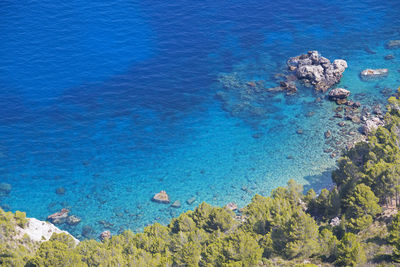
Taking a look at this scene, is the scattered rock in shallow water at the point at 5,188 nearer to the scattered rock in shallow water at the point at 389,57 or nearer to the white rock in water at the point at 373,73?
the white rock in water at the point at 373,73

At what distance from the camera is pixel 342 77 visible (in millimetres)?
75500

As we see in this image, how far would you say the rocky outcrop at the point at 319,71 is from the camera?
7306 cm

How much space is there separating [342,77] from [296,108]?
14.0 m

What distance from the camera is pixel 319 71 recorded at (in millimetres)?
73750

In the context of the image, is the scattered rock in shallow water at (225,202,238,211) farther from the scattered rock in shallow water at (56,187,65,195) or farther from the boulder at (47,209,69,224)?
the scattered rock in shallow water at (56,187,65,195)

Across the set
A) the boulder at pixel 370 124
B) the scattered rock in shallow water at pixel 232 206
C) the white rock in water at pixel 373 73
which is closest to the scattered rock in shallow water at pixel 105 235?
the scattered rock in shallow water at pixel 232 206

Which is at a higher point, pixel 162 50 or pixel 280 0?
pixel 280 0

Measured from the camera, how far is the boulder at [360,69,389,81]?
7481 cm

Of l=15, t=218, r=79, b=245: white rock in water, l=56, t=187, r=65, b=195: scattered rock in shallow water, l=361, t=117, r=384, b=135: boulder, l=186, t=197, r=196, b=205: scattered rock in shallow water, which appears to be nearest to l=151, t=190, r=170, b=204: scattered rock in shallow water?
l=186, t=197, r=196, b=205: scattered rock in shallow water

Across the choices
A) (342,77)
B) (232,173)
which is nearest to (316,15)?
(342,77)

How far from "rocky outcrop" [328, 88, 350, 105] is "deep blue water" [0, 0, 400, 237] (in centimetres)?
271

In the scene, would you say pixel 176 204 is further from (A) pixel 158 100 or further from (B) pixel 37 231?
(A) pixel 158 100

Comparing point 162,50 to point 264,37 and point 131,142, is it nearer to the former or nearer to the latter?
point 264,37

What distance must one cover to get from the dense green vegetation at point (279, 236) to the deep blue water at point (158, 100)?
32.8 ft
